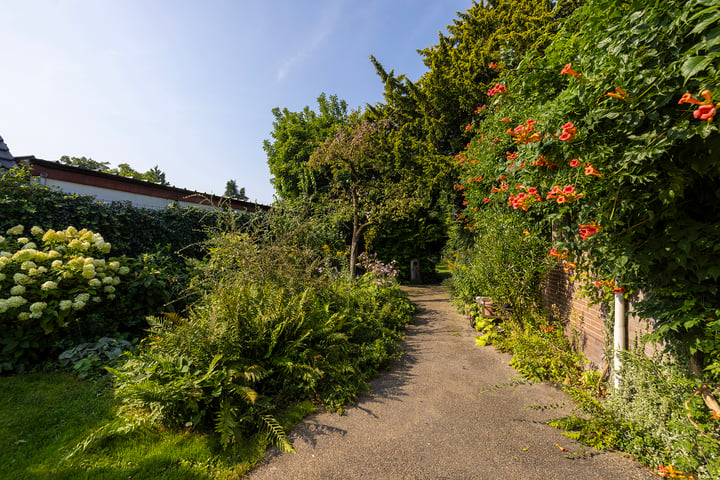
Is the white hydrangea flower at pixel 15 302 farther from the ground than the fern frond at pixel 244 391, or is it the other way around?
the white hydrangea flower at pixel 15 302

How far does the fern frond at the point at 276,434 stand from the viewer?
244 centimetres

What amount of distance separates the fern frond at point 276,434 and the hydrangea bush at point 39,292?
120 inches

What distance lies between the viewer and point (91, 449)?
2.35 meters

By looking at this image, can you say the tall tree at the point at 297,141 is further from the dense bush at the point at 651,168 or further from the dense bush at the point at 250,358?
the dense bush at the point at 651,168

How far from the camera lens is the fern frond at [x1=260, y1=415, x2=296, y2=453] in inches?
96.2

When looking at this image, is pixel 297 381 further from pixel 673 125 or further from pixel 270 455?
pixel 673 125

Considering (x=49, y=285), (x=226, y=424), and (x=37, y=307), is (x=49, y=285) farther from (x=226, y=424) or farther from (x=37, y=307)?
(x=226, y=424)

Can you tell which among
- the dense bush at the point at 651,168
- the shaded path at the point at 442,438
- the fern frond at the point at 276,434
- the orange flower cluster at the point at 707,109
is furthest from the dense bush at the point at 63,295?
the orange flower cluster at the point at 707,109

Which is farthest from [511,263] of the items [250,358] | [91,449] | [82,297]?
[82,297]

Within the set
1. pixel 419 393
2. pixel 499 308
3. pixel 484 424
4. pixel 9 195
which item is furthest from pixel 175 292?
pixel 499 308

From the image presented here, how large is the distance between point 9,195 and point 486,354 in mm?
8154

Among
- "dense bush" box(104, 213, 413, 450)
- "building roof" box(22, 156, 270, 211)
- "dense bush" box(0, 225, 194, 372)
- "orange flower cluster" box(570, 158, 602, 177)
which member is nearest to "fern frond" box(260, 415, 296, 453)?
"dense bush" box(104, 213, 413, 450)

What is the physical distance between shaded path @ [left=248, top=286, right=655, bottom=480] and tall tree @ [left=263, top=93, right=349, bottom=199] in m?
10.3

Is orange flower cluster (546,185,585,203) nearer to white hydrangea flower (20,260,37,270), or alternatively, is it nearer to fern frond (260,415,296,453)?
fern frond (260,415,296,453)
